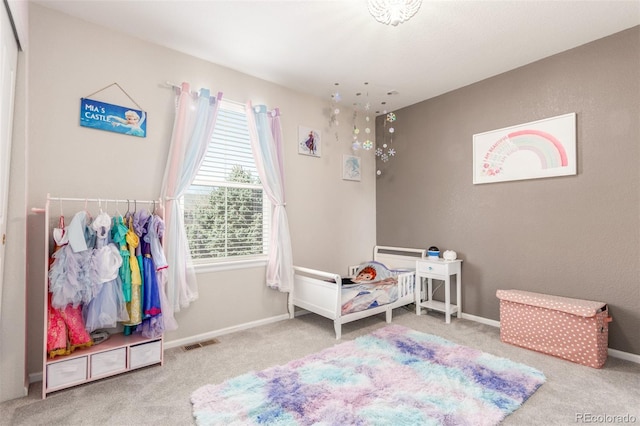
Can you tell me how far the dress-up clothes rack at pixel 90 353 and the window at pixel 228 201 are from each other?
567 mm

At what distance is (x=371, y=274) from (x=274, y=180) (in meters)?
1.50

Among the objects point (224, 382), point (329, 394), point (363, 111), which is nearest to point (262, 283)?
point (224, 382)

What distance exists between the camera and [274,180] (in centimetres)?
352

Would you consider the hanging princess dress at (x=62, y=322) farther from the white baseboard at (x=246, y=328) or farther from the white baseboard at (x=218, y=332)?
the white baseboard at (x=218, y=332)

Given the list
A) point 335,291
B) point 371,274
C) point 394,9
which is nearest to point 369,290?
point 371,274

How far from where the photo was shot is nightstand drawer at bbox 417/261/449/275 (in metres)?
3.57

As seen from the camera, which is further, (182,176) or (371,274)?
(371,274)

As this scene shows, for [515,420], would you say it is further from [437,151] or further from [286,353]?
[437,151]

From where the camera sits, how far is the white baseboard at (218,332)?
2.91 meters

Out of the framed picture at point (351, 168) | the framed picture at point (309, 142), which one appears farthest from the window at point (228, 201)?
the framed picture at point (351, 168)

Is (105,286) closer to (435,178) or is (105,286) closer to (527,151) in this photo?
(435,178)

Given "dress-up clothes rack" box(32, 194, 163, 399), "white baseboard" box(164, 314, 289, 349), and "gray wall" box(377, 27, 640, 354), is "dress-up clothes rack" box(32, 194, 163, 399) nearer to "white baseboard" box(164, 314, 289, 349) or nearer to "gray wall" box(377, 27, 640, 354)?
"white baseboard" box(164, 314, 289, 349)

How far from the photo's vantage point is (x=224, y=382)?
7.40 ft

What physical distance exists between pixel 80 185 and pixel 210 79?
152 cm
